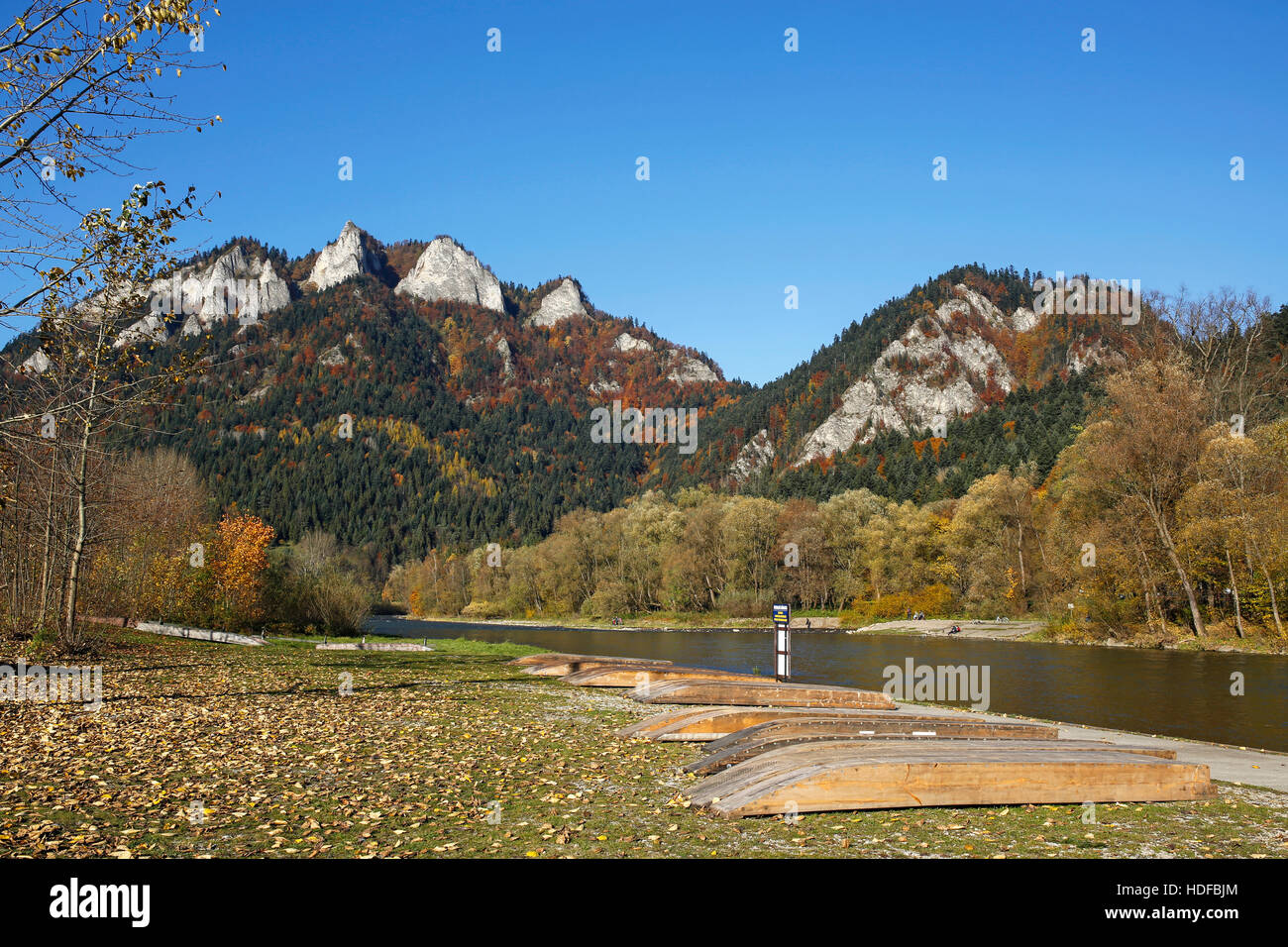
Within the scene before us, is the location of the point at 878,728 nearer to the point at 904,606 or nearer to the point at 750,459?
the point at 904,606

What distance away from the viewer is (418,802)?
8.80 metres

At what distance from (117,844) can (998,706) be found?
22.6 meters

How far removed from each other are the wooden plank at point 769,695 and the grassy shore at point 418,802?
449 cm

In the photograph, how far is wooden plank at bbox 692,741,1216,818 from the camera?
27.8 ft

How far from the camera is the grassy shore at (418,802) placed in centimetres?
717

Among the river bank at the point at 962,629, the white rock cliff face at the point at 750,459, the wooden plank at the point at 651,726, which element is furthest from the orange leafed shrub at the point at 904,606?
the white rock cliff face at the point at 750,459

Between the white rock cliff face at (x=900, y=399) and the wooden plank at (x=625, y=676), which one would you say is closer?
the wooden plank at (x=625, y=676)

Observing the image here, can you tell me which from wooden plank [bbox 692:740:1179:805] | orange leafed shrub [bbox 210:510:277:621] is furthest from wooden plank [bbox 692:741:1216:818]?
orange leafed shrub [bbox 210:510:277:621]

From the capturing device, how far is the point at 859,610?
3103 inches

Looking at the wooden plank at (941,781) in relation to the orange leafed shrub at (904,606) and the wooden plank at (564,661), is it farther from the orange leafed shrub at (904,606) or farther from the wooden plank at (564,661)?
the orange leafed shrub at (904,606)

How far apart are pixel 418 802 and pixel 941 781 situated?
587cm

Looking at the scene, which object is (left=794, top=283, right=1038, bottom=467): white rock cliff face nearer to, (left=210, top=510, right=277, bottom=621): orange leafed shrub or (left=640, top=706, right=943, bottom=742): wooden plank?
(left=210, top=510, right=277, bottom=621): orange leafed shrub
